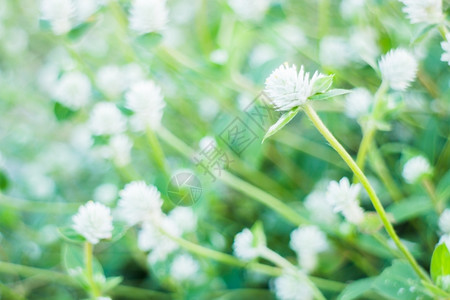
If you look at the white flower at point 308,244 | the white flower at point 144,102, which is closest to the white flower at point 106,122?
the white flower at point 144,102

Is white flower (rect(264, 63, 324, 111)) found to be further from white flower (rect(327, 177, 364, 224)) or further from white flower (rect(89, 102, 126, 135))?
white flower (rect(89, 102, 126, 135))

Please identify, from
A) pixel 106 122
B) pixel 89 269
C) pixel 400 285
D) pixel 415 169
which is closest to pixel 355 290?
pixel 400 285

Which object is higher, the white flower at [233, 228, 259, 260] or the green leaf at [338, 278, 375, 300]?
the white flower at [233, 228, 259, 260]

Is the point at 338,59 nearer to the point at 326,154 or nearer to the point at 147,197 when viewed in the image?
the point at 326,154

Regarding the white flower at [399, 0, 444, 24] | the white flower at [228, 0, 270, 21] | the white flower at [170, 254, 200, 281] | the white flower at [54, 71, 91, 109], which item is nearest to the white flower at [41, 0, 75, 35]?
the white flower at [54, 71, 91, 109]

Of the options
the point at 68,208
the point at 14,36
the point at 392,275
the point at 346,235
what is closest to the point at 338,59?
the point at 346,235

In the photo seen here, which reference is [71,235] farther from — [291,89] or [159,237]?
[291,89]
